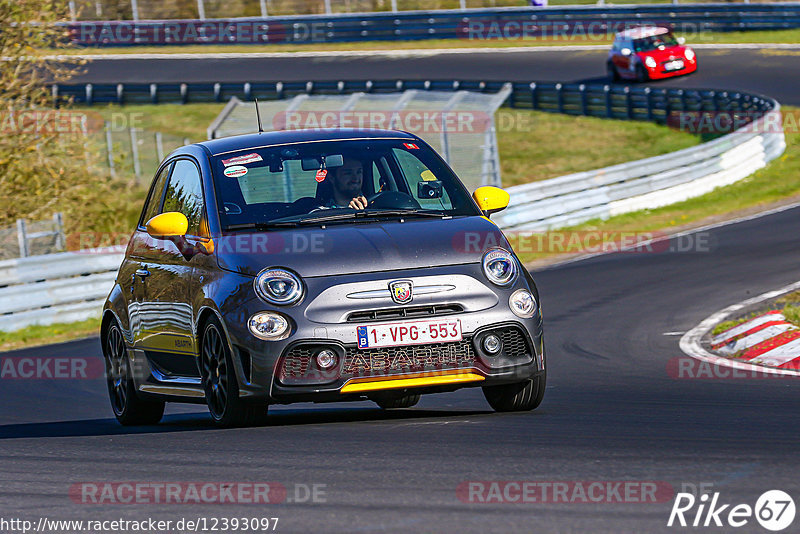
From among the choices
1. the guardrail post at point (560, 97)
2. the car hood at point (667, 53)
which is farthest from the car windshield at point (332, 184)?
the car hood at point (667, 53)

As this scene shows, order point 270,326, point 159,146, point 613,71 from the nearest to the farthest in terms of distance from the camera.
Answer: point 270,326 → point 159,146 → point 613,71

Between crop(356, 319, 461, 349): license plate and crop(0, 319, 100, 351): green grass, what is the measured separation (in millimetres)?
9638

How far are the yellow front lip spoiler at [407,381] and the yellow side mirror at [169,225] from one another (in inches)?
56.8

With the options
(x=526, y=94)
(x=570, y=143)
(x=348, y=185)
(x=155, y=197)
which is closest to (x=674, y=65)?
(x=526, y=94)

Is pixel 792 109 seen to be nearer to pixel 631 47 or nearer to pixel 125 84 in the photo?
pixel 631 47

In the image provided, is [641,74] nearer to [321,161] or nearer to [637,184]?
[637,184]

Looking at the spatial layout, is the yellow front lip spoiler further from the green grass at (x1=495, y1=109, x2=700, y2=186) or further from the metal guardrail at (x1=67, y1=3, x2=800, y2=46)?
the metal guardrail at (x1=67, y1=3, x2=800, y2=46)

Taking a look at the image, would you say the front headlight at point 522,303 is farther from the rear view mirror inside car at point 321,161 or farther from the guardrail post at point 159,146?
the guardrail post at point 159,146

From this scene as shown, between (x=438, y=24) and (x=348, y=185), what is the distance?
44180 millimetres

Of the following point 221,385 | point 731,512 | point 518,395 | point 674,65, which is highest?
point 731,512

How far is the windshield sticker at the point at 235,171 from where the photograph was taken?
7688 millimetres

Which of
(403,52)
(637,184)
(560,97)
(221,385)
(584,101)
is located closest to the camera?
(221,385)

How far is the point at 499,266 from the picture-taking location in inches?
278

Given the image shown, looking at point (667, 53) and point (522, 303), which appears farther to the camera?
point (667, 53)
